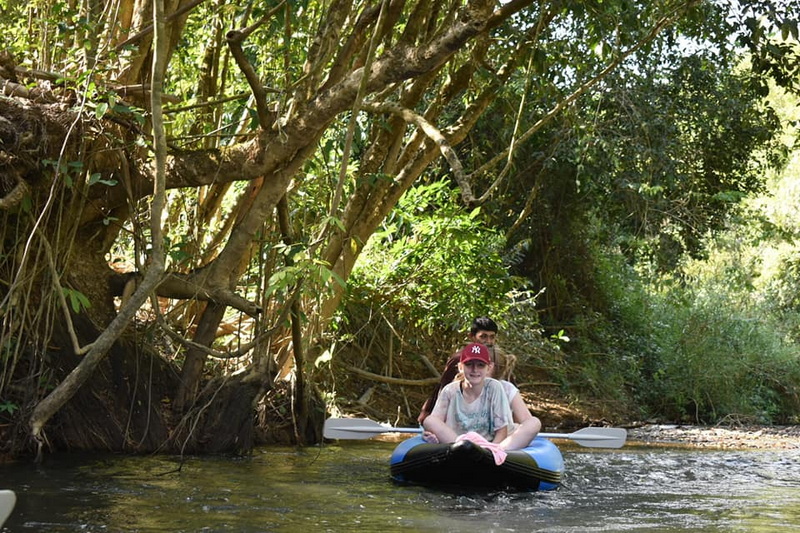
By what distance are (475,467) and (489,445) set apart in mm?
165

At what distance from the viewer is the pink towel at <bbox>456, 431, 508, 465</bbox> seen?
6.72 metres

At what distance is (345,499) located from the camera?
6.57 meters

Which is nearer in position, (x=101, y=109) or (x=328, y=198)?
(x=101, y=109)

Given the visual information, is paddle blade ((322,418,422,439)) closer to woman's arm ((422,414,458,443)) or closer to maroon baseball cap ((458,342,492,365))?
woman's arm ((422,414,458,443))

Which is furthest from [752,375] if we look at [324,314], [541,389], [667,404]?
[324,314]

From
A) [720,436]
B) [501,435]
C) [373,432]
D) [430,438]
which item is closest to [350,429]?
[373,432]

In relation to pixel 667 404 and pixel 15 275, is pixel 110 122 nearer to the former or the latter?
pixel 15 275

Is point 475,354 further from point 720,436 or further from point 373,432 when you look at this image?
point 720,436

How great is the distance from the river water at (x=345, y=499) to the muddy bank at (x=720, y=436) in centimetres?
282

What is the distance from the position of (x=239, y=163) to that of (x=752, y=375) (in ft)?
35.5

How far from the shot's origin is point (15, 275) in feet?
24.6

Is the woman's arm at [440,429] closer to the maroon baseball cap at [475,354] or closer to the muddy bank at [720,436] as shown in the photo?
the maroon baseball cap at [475,354]

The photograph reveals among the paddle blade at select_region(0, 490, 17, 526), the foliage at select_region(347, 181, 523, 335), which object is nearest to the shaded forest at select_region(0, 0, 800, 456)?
the foliage at select_region(347, 181, 523, 335)

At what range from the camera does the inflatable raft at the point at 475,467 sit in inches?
266
